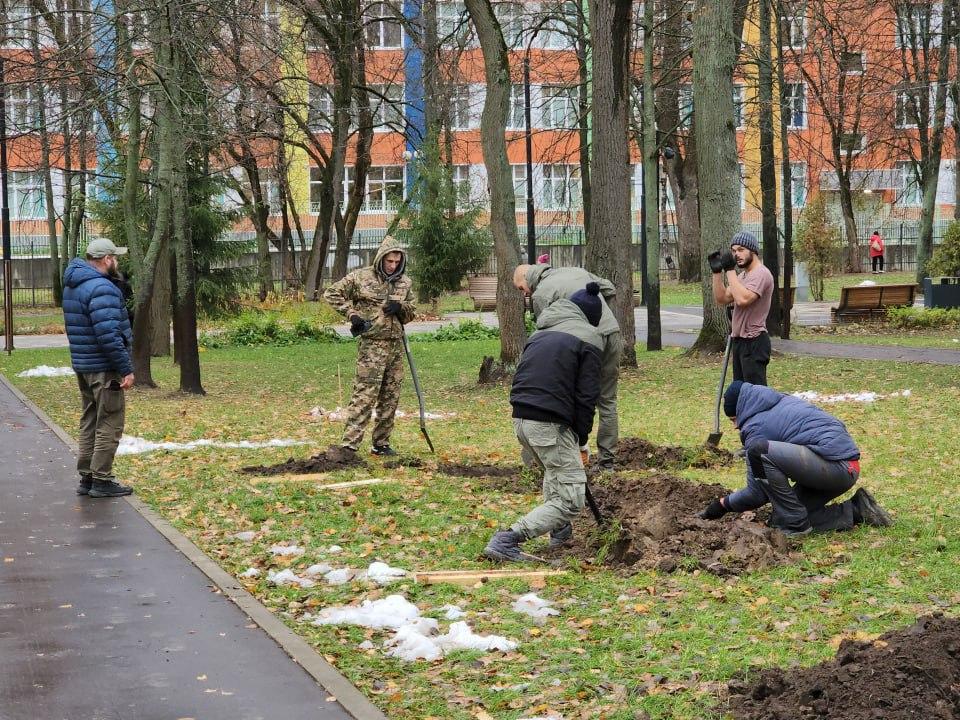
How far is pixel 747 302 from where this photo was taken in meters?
11.2

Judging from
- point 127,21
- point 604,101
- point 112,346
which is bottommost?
point 112,346

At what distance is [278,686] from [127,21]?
1589 cm

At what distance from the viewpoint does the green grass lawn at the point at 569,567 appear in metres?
5.69

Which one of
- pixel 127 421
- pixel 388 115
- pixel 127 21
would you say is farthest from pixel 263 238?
pixel 127 421

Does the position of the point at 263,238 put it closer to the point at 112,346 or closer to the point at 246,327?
the point at 246,327

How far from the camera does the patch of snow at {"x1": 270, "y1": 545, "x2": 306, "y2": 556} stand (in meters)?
8.52

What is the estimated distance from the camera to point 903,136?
4897 centimetres

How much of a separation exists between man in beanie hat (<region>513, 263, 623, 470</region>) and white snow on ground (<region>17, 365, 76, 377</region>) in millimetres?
15420

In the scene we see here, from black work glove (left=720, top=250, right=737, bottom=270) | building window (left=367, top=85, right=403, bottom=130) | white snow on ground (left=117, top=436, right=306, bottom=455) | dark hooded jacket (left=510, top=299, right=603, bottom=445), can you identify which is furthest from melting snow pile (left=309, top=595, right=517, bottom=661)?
building window (left=367, top=85, right=403, bottom=130)

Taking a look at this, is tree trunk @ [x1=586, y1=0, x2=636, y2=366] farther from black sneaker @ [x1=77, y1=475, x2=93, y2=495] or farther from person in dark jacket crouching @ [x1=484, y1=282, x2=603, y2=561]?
person in dark jacket crouching @ [x1=484, y1=282, x2=603, y2=561]

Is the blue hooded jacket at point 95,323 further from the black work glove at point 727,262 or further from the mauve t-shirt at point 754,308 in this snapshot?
the mauve t-shirt at point 754,308

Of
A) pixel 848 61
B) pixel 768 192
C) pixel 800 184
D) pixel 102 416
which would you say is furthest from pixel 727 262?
pixel 800 184

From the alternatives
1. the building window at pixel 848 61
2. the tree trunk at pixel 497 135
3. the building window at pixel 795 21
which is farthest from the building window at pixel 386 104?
the tree trunk at pixel 497 135

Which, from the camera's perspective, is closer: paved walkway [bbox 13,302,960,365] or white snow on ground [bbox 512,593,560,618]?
white snow on ground [bbox 512,593,560,618]
